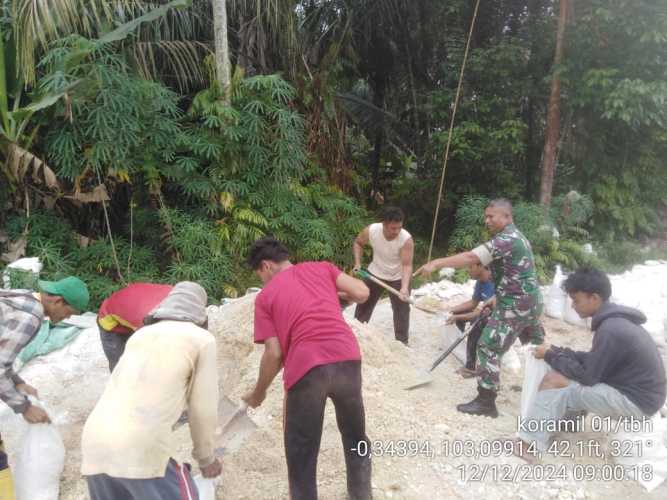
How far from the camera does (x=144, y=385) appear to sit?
4.99 ft

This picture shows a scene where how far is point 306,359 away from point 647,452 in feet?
6.16

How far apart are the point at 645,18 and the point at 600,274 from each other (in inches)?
244

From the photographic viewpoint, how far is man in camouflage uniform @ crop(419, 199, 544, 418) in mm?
2881

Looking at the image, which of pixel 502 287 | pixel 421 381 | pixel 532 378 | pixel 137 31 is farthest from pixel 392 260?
pixel 137 31

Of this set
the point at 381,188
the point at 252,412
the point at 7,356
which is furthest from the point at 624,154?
the point at 7,356

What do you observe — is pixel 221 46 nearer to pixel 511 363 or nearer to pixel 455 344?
pixel 455 344

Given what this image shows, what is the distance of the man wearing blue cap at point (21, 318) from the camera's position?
1921 mm

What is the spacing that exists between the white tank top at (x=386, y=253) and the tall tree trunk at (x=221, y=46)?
2689 millimetres

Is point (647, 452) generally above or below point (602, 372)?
below

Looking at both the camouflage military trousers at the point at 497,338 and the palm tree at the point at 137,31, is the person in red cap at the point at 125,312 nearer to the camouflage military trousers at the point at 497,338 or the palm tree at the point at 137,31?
the camouflage military trousers at the point at 497,338

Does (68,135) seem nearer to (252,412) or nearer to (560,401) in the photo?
(252,412)

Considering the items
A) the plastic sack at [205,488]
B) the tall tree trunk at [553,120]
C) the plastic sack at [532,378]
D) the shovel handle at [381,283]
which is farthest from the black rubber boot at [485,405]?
the tall tree trunk at [553,120]

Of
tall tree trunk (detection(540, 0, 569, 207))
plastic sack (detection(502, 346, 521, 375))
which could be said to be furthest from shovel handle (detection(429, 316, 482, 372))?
tall tree trunk (detection(540, 0, 569, 207))

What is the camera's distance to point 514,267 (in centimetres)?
290
